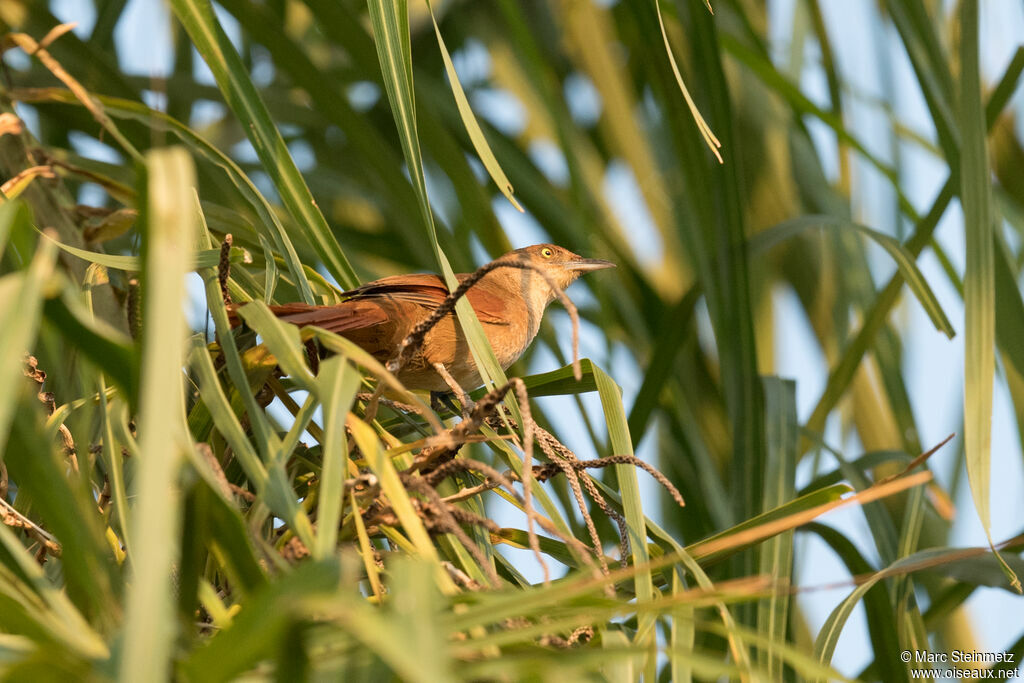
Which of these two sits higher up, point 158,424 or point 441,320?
point 441,320

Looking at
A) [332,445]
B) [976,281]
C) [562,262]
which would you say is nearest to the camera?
[332,445]

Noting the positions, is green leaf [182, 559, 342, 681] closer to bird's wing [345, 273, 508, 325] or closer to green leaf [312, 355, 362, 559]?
green leaf [312, 355, 362, 559]

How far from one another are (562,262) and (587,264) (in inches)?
8.0

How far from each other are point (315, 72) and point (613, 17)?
162cm

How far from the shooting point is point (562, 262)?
3.84 meters

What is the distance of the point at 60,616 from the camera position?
1.04m

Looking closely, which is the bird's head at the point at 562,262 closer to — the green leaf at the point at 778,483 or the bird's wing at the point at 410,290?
the bird's wing at the point at 410,290

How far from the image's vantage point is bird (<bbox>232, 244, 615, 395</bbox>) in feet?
7.77

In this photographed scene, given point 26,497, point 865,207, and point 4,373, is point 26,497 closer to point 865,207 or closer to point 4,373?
point 4,373

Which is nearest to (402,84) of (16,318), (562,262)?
(16,318)

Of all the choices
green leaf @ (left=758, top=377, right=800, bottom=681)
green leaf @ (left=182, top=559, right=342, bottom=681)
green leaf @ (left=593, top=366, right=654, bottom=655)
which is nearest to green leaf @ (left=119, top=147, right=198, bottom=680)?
green leaf @ (left=182, top=559, right=342, bottom=681)

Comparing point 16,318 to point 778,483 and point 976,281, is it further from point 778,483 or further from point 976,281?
point 778,483

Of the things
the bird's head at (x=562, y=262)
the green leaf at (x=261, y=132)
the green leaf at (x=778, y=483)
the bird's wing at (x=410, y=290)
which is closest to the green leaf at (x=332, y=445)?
the green leaf at (x=261, y=132)

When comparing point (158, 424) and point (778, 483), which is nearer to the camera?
point (158, 424)
